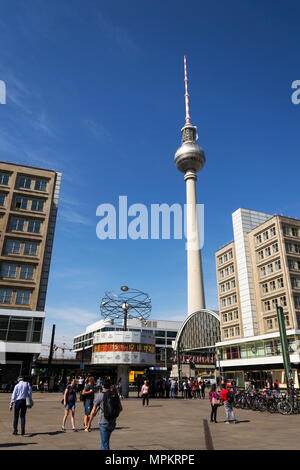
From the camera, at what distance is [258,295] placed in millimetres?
54812

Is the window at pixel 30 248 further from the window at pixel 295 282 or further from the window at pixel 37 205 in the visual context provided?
the window at pixel 295 282

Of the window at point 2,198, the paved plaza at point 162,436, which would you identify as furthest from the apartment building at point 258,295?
the window at point 2,198

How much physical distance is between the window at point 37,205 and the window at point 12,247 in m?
5.13

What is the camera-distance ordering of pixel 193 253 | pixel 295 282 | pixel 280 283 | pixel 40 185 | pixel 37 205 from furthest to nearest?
pixel 193 253
pixel 280 283
pixel 295 282
pixel 40 185
pixel 37 205

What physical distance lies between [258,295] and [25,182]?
127 feet

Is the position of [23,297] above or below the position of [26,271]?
below

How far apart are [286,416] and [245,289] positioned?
126ft

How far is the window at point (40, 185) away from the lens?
153 ft

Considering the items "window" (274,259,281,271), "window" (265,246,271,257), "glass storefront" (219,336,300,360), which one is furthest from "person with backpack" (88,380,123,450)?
"window" (265,246,271,257)

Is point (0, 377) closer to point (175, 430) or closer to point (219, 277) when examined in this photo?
point (175, 430)

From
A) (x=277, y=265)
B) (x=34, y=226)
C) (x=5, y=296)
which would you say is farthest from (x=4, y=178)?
(x=277, y=265)

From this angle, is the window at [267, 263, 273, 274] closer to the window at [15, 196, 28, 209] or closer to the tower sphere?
the window at [15, 196, 28, 209]

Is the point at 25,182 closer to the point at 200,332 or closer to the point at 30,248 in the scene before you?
the point at 30,248
